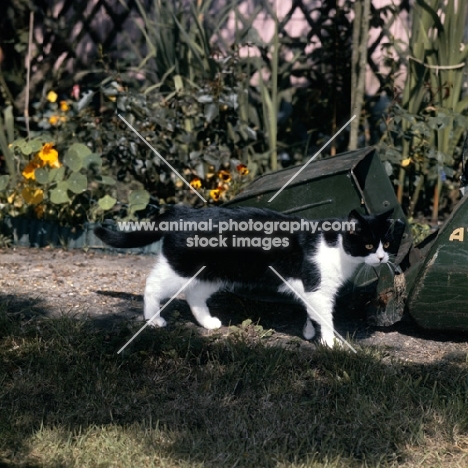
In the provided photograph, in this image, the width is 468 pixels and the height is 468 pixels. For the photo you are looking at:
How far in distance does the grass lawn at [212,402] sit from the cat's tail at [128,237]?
401 millimetres

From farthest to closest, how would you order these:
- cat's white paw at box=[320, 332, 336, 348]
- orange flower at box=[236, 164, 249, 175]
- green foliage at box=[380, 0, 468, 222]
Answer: green foliage at box=[380, 0, 468, 222] → orange flower at box=[236, 164, 249, 175] → cat's white paw at box=[320, 332, 336, 348]

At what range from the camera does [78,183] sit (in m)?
5.32

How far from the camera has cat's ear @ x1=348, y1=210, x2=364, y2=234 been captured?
3.69m

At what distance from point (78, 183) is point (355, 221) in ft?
7.22

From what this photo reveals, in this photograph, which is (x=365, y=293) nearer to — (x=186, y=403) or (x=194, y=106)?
(x=186, y=403)

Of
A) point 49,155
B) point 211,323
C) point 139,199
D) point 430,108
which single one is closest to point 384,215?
point 211,323

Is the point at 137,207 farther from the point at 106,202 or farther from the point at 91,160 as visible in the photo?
the point at 91,160

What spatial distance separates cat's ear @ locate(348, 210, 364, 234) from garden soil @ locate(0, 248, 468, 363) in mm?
515

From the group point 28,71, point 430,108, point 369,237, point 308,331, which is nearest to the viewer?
point 369,237

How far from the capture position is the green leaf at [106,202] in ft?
17.9

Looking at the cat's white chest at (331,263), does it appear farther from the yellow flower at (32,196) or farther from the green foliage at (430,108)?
the yellow flower at (32,196)

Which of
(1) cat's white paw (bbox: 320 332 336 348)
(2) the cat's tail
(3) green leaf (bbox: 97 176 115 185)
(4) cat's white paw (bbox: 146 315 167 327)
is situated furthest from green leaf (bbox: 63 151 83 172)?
(1) cat's white paw (bbox: 320 332 336 348)

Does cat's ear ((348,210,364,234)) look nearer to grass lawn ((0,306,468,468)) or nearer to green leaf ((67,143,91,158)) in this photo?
grass lawn ((0,306,468,468))

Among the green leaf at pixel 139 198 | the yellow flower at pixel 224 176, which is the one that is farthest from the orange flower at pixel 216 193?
the green leaf at pixel 139 198
